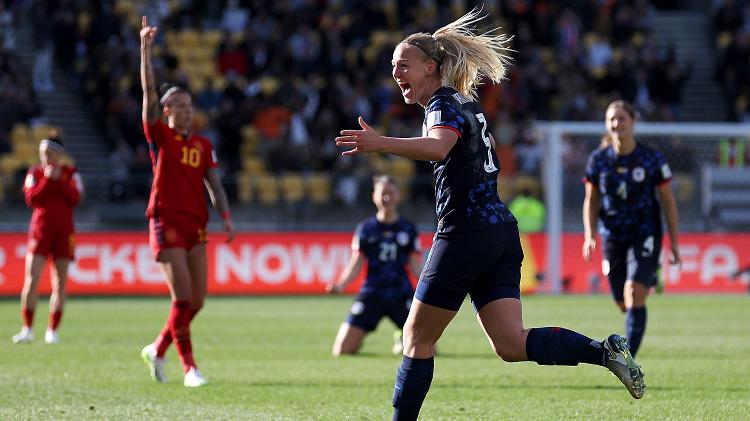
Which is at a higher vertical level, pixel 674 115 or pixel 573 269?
pixel 674 115

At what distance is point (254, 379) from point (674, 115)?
21083 millimetres

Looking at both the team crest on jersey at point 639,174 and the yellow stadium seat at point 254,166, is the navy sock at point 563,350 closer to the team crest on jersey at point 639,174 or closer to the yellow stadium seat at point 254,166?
the team crest on jersey at point 639,174

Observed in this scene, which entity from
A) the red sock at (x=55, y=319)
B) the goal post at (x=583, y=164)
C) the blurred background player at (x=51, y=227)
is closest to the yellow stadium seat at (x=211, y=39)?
the goal post at (x=583, y=164)

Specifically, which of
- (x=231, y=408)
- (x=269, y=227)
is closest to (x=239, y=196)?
(x=269, y=227)

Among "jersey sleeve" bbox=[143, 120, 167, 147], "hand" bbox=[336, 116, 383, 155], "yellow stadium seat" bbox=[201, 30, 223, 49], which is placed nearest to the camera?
"hand" bbox=[336, 116, 383, 155]

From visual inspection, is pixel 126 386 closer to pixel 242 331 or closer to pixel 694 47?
pixel 242 331

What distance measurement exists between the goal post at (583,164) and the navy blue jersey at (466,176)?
15768 millimetres

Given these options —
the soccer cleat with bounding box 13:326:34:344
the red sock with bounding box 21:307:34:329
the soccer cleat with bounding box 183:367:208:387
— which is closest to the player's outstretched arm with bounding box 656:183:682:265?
the soccer cleat with bounding box 183:367:208:387

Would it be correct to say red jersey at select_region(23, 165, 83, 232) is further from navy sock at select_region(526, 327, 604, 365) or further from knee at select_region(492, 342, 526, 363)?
navy sock at select_region(526, 327, 604, 365)

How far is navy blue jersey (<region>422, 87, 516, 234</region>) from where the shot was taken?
661cm

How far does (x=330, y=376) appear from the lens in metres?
10.9

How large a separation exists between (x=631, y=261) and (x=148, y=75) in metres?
4.56

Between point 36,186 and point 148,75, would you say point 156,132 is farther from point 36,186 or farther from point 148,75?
point 36,186

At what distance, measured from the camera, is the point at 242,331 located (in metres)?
15.7
